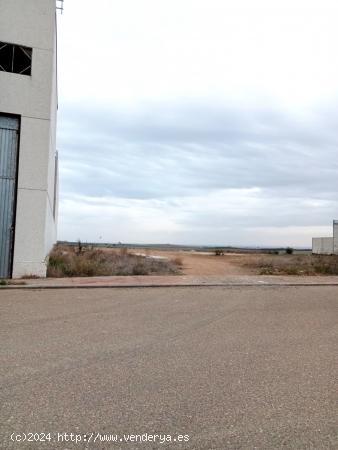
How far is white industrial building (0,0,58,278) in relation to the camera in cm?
Result: 1480

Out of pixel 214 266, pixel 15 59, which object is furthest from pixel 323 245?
pixel 15 59

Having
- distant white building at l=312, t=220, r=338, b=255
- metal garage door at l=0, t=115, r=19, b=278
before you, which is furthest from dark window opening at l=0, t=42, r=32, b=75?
distant white building at l=312, t=220, r=338, b=255

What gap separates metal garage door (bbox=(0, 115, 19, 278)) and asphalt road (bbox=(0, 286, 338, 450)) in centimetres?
528

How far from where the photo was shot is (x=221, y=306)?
34.6 ft

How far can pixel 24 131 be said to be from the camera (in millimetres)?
15070

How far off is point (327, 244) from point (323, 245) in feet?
4.76

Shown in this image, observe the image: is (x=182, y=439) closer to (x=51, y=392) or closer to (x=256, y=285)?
(x=51, y=392)

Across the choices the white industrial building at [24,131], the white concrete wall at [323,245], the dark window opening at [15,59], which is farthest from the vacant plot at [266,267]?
the white concrete wall at [323,245]

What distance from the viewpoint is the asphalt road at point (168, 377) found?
372 centimetres

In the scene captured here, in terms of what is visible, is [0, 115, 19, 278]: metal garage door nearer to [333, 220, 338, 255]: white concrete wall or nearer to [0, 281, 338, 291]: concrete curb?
[0, 281, 338, 291]: concrete curb

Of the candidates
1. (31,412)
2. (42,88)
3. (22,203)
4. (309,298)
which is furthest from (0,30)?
(31,412)

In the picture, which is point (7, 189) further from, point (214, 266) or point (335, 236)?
point (335, 236)

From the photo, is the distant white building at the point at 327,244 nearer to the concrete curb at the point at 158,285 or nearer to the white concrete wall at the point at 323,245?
the white concrete wall at the point at 323,245

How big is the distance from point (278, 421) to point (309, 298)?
8863mm
